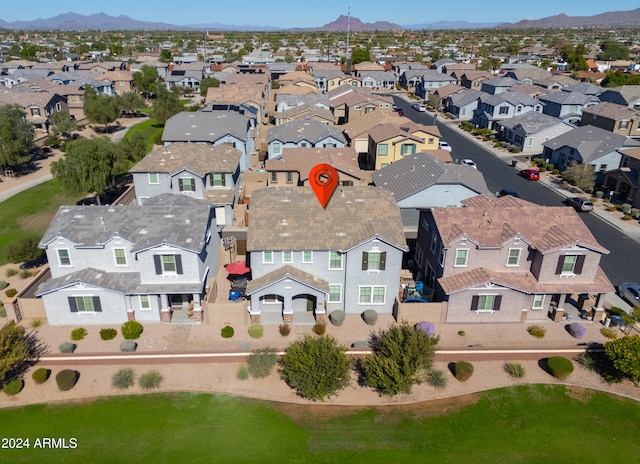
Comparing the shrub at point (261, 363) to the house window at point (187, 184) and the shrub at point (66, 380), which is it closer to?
the shrub at point (66, 380)

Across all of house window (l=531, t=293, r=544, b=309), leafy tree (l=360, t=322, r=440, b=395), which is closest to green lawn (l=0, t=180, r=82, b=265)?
leafy tree (l=360, t=322, r=440, b=395)

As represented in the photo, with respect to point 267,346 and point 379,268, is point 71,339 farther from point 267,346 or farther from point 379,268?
point 379,268

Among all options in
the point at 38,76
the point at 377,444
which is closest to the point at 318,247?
the point at 377,444

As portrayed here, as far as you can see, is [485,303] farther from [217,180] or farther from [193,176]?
[193,176]

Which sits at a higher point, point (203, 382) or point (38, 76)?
point (38, 76)

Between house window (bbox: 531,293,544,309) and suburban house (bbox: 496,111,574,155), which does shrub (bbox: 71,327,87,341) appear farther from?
suburban house (bbox: 496,111,574,155)

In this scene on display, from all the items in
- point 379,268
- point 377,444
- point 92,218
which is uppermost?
point 92,218
